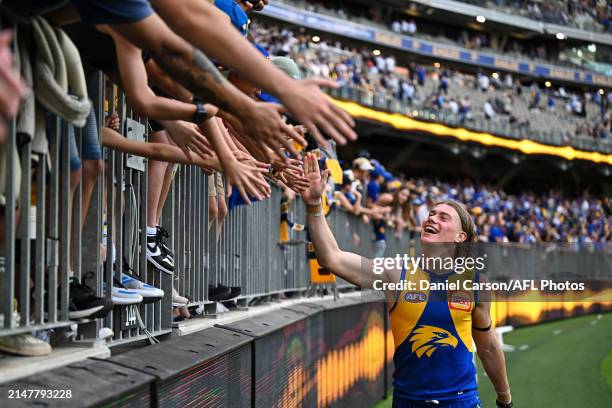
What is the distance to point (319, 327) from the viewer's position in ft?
24.4

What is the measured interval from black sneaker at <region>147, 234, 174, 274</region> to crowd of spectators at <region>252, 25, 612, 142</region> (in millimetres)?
23180

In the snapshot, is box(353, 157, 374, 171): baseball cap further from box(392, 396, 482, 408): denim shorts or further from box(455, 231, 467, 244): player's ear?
box(392, 396, 482, 408): denim shorts

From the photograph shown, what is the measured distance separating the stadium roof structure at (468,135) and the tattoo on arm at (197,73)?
2786 centimetres

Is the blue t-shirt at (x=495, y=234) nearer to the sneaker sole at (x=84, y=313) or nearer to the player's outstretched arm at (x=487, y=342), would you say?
the player's outstretched arm at (x=487, y=342)

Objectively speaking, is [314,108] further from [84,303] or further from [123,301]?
[123,301]

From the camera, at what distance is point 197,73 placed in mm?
2373

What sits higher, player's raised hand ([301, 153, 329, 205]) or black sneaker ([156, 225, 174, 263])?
player's raised hand ([301, 153, 329, 205])

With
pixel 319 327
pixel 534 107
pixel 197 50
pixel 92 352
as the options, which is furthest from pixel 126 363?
pixel 534 107

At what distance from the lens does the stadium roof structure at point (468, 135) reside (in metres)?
33.3

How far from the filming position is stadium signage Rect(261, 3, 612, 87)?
1502 inches

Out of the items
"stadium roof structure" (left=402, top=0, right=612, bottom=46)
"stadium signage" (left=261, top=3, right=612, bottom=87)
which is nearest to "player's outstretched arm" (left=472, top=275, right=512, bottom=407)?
"stadium signage" (left=261, top=3, right=612, bottom=87)

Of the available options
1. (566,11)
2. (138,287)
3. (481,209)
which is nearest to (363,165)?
(138,287)

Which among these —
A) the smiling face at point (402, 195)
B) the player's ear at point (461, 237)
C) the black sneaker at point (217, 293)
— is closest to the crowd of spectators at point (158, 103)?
the black sneaker at point (217, 293)

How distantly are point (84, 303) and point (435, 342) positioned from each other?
1.72 metres
